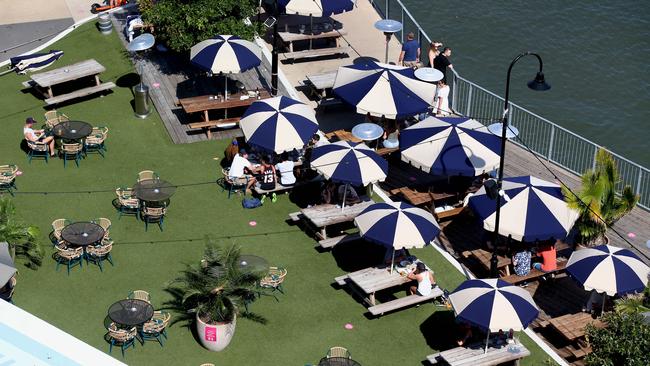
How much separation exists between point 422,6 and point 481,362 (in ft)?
87.4

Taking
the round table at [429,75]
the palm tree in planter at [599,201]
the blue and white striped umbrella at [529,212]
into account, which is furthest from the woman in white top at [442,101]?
the palm tree in planter at [599,201]

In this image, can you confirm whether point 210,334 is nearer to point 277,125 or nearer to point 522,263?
point 277,125

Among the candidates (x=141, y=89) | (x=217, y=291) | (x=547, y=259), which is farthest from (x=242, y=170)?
(x=547, y=259)

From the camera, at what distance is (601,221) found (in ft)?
81.5

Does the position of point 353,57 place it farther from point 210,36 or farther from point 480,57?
point 480,57

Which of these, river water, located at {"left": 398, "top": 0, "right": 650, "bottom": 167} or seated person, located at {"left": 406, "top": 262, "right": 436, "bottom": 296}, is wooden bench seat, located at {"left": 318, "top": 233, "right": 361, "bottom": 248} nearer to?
seated person, located at {"left": 406, "top": 262, "right": 436, "bottom": 296}

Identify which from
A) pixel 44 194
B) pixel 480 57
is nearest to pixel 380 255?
pixel 44 194

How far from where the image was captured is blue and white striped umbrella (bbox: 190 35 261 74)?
93.6 feet

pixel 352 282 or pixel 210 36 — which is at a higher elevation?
pixel 210 36

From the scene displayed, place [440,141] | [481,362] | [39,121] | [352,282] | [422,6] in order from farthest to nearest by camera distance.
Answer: [422,6] → [39,121] → [440,141] → [352,282] → [481,362]

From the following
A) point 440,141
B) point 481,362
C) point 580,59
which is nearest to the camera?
point 481,362

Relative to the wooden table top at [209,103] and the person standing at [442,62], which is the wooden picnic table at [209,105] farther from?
the person standing at [442,62]

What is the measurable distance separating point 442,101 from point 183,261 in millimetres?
9756

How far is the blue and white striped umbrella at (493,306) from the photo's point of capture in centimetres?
2097
